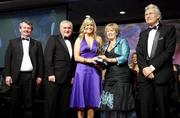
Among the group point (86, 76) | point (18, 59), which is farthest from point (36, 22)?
point (86, 76)

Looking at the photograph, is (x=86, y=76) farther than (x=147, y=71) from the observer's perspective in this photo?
Yes

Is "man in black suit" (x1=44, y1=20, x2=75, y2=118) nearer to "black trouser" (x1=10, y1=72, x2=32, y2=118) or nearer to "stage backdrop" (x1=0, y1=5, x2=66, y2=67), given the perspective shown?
"black trouser" (x1=10, y1=72, x2=32, y2=118)

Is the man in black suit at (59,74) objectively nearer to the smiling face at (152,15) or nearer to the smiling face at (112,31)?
the smiling face at (112,31)

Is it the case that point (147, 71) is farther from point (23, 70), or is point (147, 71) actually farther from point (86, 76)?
point (23, 70)

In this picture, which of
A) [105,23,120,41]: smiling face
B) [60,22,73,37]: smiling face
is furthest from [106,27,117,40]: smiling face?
[60,22,73,37]: smiling face

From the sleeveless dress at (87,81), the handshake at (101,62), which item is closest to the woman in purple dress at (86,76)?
the sleeveless dress at (87,81)

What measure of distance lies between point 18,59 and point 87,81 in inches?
39.5

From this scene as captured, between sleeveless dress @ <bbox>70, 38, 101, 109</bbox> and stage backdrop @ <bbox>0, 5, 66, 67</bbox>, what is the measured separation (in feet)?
8.97

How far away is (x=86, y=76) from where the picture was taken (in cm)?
438

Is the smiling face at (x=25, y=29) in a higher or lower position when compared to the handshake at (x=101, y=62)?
higher

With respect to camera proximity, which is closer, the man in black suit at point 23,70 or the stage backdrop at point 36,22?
the man in black suit at point 23,70

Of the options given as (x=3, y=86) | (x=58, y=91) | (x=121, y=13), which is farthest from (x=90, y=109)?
(x=121, y=13)

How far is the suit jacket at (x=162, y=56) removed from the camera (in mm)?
3789

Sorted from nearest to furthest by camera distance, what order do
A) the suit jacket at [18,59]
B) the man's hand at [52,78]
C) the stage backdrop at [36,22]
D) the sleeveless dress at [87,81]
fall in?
1. the sleeveless dress at [87,81]
2. the man's hand at [52,78]
3. the suit jacket at [18,59]
4. the stage backdrop at [36,22]
